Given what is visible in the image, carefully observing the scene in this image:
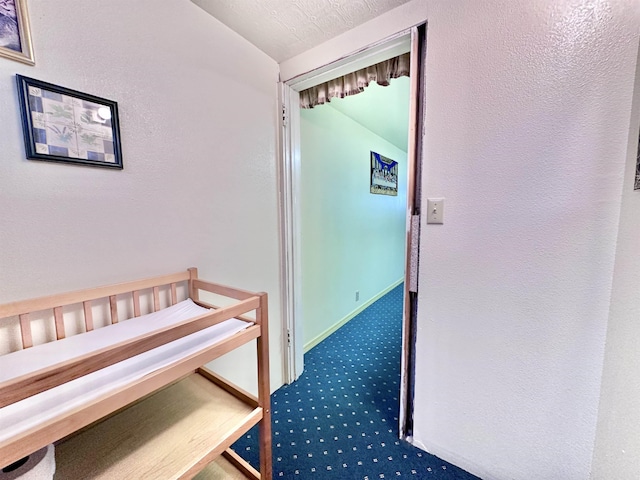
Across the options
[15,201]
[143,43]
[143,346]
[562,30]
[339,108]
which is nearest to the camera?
[143,346]

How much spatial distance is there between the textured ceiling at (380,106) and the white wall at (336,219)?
86mm

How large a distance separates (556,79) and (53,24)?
1.73 metres

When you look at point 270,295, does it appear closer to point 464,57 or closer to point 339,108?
point 464,57

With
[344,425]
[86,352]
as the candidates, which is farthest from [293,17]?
[344,425]

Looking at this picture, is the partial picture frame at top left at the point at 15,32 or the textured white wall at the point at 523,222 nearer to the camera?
the partial picture frame at top left at the point at 15,32

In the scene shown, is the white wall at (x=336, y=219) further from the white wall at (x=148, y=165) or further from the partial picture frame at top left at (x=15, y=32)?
the partial picture frame at top left at (x=15, y=32)

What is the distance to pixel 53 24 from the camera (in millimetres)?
854

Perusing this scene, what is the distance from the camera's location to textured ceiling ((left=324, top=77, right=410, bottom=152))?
209 cm

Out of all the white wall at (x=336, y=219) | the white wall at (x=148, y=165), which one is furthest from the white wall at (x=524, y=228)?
the white wall at (x=336, y=219)

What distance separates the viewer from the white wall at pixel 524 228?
879 millimetres

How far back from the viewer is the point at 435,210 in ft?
3.87

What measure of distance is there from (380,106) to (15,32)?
2.30m

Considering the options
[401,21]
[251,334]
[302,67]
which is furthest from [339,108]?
[251,334]

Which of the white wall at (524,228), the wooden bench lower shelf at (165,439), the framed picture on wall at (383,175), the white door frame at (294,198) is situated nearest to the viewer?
the wooden bench lower shelf at (165,439)
